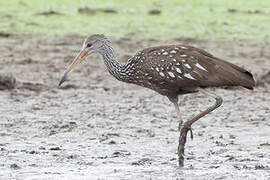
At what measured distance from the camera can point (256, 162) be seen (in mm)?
7367

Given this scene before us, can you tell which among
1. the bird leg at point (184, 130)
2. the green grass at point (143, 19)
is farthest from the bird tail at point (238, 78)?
the green grass at point (143, 19)

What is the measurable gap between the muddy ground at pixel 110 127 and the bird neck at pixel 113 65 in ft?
2.60

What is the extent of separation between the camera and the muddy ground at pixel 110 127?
7160mm

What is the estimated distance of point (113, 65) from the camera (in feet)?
26.0

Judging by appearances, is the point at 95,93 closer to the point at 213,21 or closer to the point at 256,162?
the point at 256,162

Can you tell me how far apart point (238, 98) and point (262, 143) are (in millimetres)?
2696

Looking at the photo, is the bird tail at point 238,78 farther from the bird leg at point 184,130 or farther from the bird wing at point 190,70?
the bird leg at point 184,130

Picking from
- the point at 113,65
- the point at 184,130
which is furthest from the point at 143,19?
the point at 184,130

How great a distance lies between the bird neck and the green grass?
25.3 feet

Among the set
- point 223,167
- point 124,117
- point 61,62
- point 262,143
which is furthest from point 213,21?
point 223,167

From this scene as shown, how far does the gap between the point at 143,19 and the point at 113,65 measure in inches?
385

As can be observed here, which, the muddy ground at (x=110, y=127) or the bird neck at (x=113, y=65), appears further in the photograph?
the bird neck at (x=113, y=65)

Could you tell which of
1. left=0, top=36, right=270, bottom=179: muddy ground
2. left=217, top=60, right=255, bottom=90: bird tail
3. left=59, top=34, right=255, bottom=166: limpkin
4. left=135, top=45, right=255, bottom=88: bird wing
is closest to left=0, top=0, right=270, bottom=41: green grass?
left=0, top=36, right=270, bottom=179: muddy ground

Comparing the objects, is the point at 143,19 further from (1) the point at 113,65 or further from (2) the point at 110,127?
(1) the point at 113,65
